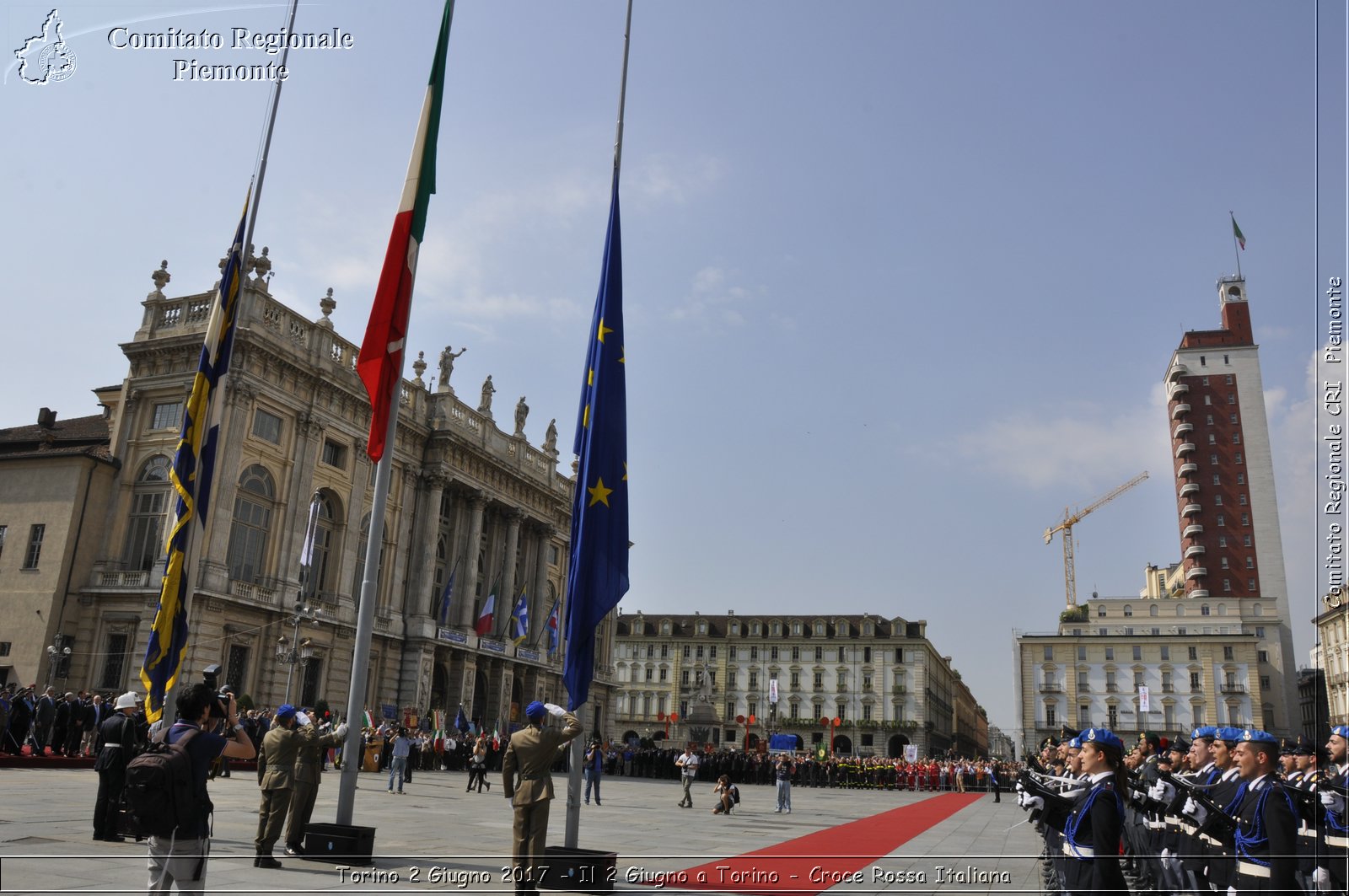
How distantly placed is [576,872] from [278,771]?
3823mm

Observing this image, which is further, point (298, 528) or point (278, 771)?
point (298, 528)

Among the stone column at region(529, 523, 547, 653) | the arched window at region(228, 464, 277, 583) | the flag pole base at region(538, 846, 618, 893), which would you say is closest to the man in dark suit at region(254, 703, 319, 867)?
the flag pole base at region(538, 846, 618, 893)

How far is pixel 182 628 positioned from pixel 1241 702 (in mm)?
95336

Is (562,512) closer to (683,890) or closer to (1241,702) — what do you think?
(683,890)

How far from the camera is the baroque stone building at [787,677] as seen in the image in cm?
→ 9875

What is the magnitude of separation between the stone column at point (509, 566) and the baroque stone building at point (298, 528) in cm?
14

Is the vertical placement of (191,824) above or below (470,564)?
below

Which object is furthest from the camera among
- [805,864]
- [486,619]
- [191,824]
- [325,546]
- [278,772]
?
[486,619]

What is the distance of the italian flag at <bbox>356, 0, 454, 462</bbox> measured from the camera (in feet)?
41.7

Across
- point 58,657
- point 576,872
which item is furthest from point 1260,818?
point 58,657

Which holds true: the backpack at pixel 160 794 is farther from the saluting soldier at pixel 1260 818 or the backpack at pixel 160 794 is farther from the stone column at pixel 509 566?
the stone column at pixel 509 566

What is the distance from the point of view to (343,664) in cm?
3959

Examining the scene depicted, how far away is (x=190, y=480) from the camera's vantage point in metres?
12.6

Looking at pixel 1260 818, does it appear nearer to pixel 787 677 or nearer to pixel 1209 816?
pixel 1209 816
